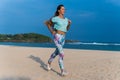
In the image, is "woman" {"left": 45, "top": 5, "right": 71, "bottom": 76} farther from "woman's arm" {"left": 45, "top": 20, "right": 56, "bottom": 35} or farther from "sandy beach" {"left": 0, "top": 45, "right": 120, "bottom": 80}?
"sandy beach" {"left": 0, "top": 45, "right": 120, "bottom": 80}

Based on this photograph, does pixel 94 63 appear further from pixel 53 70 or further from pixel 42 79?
pixel 42 79

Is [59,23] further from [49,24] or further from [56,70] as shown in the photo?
[56,70]

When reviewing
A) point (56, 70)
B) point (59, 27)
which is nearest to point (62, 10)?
point (59, 27)

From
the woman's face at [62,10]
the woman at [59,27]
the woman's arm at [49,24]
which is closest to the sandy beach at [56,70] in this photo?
the woman at [59,27]

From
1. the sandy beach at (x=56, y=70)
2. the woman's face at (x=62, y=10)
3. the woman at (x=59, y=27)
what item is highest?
the woman's face at (x=62, y=10)

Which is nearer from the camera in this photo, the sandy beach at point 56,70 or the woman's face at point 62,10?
the woman's face at point 62,10

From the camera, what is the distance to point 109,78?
925 cm

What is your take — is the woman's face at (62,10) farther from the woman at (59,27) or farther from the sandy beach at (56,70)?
the sandy beach at (56,70)

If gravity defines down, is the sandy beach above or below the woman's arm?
below

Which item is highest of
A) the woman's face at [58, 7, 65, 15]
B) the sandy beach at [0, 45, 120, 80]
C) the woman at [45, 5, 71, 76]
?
the woman's face at [58, 7, 65, 15]

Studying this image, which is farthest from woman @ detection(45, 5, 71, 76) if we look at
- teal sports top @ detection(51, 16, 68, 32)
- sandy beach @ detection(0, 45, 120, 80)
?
sandy beach @ detection(0, 45, 120, 80)

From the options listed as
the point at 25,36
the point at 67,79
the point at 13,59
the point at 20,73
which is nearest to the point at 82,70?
the point at 67,79

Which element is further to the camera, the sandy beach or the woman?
the sandy beach

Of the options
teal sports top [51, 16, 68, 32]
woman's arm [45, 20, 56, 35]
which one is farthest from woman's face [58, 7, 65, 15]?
woman's arm [45, 20, 56, 35]
